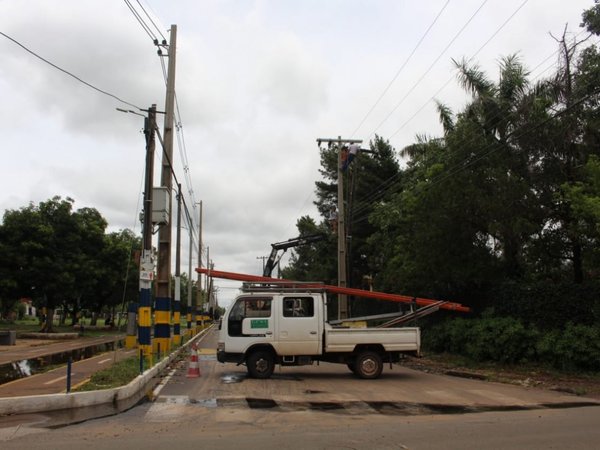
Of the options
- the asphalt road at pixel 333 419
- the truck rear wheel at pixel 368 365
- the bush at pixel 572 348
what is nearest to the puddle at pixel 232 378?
the asphalt road at pixel 333 419

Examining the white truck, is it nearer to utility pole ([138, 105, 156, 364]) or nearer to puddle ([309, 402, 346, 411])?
utility pole ([138, 105, 156, 364])

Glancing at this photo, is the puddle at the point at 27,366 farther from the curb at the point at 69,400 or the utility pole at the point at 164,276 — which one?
the curb at the point at 69,400

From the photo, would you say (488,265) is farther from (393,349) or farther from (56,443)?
(56,443)

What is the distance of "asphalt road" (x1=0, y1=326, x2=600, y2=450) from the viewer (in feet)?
25.8

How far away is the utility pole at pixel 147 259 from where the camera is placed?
52.3 feet

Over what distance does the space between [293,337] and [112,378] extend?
16.2 feet

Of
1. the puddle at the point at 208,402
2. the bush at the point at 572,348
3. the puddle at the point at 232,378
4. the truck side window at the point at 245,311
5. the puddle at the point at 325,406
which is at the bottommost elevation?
the puddle at the point at 325,406

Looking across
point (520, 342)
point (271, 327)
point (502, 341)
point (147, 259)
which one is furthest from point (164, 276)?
point (520, 342)

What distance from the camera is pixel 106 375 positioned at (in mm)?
12969

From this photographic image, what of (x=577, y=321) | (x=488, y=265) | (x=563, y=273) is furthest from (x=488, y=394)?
(x=563, y=273)

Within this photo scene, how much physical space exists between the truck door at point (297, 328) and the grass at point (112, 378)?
152 inches

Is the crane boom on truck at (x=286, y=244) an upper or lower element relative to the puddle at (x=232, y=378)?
upper

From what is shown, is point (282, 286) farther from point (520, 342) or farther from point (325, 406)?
point (520, 342)

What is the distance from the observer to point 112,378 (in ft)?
41.2
